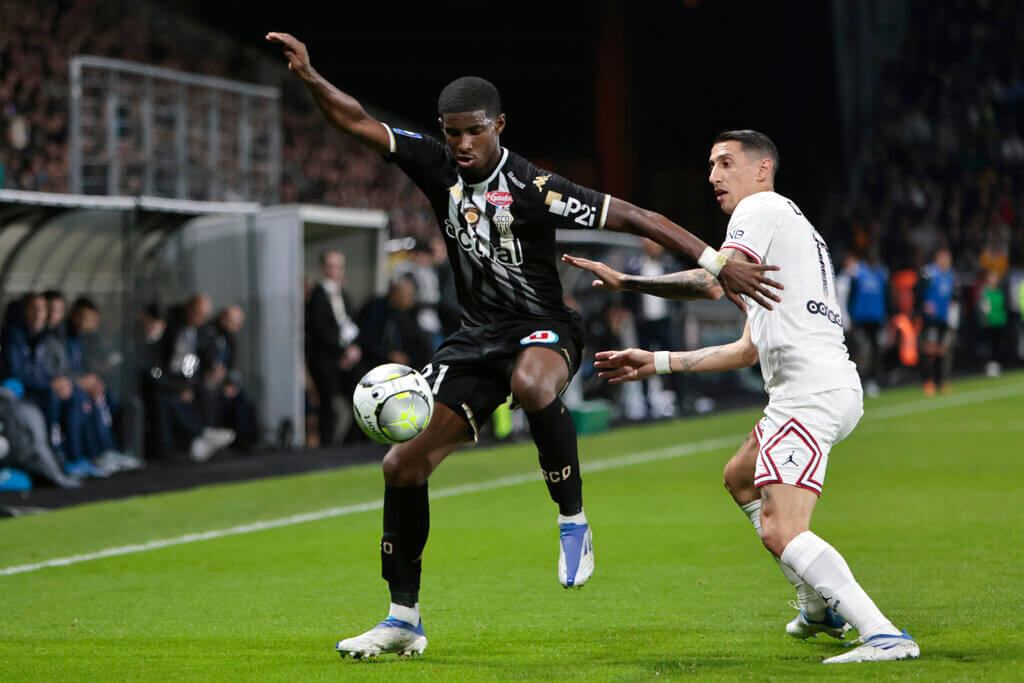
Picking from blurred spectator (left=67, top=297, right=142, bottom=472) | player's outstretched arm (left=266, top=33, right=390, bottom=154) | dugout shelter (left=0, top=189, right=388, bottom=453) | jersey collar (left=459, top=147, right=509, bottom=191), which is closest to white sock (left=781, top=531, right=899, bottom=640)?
jersey collar (left=459, top=147, right=509, bottom=191)

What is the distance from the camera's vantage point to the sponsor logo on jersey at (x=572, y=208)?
5516mm

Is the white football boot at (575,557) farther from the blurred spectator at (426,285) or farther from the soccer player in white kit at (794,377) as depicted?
the blurred spectator at (426,285)

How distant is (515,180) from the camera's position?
560cm

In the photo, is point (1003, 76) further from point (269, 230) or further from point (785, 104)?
point (269, 230)

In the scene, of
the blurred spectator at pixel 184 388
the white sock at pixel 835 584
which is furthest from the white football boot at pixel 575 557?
the blurred spectator at pixel 184 388

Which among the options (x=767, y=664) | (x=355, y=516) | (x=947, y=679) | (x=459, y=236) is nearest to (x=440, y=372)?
(x=459, y=236)

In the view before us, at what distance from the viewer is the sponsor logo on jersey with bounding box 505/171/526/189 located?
559cm

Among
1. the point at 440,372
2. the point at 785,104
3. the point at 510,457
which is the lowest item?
the point at 510,457

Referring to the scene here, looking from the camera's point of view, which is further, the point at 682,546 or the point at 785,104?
the point at 785,104

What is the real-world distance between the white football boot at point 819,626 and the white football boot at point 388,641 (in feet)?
5.06

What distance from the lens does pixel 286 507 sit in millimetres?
10969

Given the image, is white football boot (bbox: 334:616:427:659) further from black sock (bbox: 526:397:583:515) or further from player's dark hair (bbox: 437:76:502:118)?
player's dark hair (bbox: 437:76:502:118)

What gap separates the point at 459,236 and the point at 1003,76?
32524 millimetres

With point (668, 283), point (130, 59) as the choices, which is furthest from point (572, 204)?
point (130, 59)
